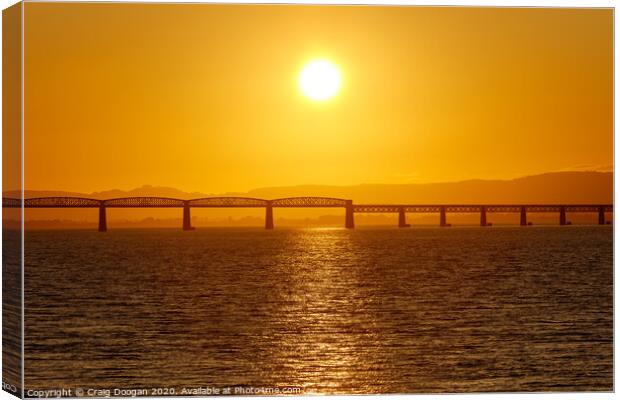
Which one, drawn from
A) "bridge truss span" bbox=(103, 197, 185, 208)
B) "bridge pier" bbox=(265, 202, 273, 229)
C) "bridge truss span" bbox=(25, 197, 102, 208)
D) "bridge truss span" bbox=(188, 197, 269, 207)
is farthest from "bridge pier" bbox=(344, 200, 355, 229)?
"bridge truss span" bbox=(25, 197, 102, 208)

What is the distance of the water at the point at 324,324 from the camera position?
52.6ft

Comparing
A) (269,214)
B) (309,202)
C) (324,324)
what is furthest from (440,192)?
(269,214)

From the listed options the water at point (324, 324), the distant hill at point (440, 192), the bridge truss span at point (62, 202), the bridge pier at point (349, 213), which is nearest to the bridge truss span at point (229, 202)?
the distant hill at point (440, 192)

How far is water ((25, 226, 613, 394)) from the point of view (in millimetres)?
16047

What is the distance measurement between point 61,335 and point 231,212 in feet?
19.8

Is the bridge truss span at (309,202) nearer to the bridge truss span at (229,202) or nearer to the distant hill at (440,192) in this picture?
the bridge truss span at (229,202)

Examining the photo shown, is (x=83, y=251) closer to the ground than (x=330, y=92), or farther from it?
closer to the ground

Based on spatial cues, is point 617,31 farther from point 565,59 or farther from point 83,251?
point 83,251

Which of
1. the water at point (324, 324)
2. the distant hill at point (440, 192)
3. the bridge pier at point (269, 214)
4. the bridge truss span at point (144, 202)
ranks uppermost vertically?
the distant hill at point (440, 192)

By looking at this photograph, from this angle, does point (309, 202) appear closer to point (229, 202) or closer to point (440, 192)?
point (229, 202)

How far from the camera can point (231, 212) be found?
82.0 feet

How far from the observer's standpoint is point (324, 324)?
21500mm

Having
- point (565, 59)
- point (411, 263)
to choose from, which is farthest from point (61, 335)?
point (411, 263)

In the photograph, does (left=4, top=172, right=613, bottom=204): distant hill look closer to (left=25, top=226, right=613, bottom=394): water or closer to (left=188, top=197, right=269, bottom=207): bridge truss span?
(left=188, top=197, right=269, bottom=207): bridge truss span
